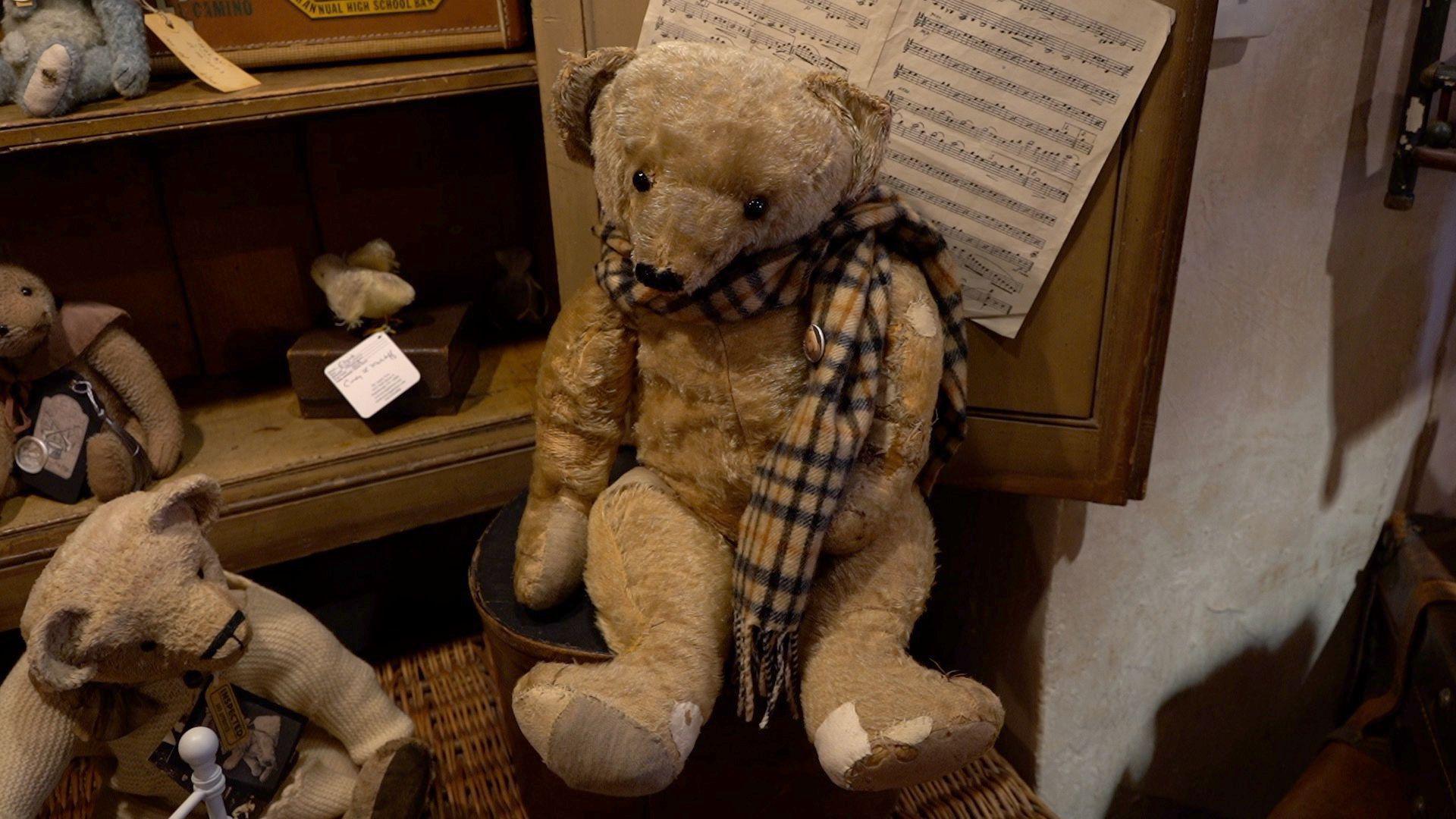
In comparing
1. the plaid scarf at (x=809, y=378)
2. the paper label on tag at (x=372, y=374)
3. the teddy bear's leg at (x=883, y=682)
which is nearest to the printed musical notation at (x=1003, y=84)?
the plaid scarf at (x=809, y=378)

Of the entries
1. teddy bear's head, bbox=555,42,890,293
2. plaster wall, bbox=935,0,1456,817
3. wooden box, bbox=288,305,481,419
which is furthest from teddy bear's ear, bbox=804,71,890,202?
wooden box, bbox=288,305,481,419

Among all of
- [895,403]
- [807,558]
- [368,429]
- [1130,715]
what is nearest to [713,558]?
[807,558]

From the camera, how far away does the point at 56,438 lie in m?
1.22

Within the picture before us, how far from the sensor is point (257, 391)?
4.90 feet

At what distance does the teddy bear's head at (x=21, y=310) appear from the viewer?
1.12 metres

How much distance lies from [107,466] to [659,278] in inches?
29.9

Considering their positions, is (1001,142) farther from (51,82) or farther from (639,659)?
(51,82)

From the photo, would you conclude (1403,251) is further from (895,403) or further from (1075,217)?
(895,403)

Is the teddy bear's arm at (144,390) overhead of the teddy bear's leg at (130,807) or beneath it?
overhead

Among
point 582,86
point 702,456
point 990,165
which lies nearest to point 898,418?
point 702,456

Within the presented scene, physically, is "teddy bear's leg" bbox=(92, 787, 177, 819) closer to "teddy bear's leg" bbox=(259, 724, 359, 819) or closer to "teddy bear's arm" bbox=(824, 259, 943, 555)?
"teddy bear's leg" bbox=(259, 724, 359, 819)

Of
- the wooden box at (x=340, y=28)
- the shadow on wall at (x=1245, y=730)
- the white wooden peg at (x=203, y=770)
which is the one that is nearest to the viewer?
the white wooden peg at (x=203, y=770)

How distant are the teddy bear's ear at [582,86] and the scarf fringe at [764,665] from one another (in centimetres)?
46

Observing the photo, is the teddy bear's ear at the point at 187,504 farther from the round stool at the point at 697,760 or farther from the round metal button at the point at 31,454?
the round metal button at the point at 31,454
